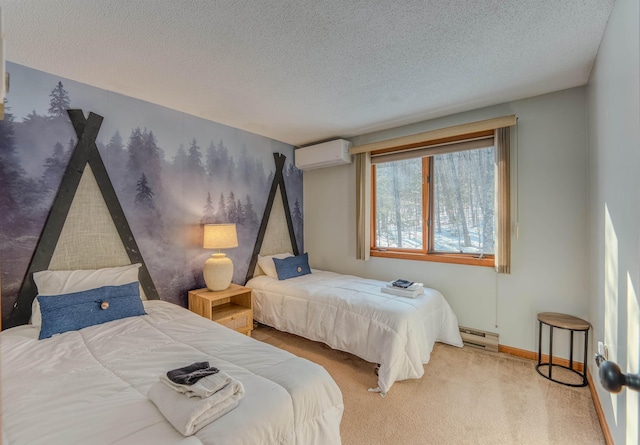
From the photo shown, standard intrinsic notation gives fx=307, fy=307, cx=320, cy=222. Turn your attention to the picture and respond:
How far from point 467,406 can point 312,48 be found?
2717 millimetres

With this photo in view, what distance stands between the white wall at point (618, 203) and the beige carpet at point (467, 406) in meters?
0.26

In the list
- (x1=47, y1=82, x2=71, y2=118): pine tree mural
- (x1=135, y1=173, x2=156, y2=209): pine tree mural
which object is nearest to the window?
(x1=135, y1=173, x2=156, y2=209): pine tree mural

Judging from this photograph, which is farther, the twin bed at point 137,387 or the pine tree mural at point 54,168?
the pine tree mural at point 54,168

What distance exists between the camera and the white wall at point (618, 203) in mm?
1343

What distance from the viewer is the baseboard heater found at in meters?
3.03

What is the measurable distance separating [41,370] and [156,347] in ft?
1.71

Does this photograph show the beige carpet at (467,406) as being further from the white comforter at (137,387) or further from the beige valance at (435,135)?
the beige valance at (435,135)

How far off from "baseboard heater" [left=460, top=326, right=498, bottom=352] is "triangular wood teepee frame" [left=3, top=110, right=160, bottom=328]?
3155 mm

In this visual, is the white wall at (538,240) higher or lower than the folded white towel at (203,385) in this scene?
higher

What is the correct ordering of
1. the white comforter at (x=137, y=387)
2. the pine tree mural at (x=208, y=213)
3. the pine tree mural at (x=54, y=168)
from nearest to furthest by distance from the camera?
the white comforter at (x=137, y=387)
the pine tree mural at (x=54, y=168)
the pine tree mural at (x=208, y=213)

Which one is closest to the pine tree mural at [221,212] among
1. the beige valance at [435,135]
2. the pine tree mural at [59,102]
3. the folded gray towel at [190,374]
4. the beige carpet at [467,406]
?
the pine tree mural at [59,102]

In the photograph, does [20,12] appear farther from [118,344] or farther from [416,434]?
[416,434]


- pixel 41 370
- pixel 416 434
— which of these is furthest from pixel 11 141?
pixel 416 434

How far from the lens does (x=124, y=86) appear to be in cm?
264
